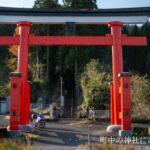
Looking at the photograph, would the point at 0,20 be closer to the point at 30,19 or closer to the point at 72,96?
the point at 30,19

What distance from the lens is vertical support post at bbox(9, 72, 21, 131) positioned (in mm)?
19216

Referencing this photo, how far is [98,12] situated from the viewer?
22.2 metres

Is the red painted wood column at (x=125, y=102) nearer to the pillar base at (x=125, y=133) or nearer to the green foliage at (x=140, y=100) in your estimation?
the pillar base at (x=125, y=133)

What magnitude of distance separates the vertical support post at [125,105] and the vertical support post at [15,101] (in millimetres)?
5302

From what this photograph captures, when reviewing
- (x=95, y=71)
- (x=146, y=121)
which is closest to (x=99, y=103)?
(x=95, y=71)

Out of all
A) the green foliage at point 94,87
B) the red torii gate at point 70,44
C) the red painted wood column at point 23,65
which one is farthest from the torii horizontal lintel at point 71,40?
the green foliage at point 94,87

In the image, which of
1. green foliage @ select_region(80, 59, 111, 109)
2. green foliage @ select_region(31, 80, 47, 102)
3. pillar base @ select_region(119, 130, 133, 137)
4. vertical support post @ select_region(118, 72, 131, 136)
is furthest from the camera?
green foliage @ select_region(31, 80, 47, 102)

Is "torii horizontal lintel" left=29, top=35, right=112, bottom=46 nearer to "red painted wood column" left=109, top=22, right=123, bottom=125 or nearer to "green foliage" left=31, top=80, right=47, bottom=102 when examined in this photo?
"red painted wood column" left=109, top=22, right=123, bottom=125

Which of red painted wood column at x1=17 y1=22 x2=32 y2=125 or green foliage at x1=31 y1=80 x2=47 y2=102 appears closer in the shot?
red painted wood column at x1=17 y1=22 x2=32 y2=125

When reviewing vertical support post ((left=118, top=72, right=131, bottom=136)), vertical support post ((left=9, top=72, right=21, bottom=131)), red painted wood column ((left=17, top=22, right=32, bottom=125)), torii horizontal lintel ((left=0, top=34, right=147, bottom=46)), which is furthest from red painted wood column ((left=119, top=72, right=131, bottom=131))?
vertical support post ((left=9, top=72, right=21, bottom=131))

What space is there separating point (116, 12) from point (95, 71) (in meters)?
13.6

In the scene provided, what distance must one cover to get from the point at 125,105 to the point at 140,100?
1065cm

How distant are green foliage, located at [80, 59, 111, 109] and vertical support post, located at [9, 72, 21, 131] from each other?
13.3 m

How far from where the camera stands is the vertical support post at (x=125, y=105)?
19391mm
